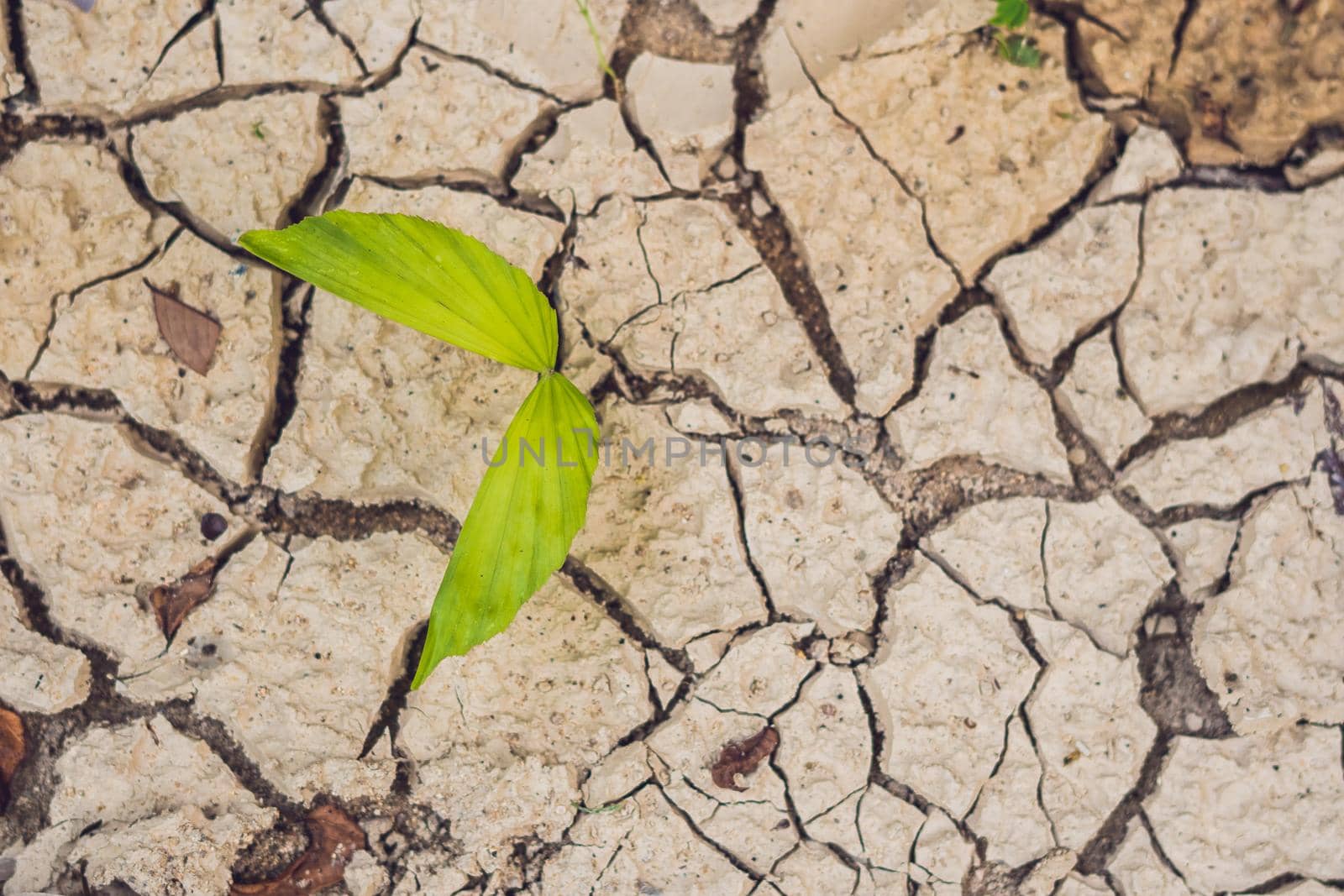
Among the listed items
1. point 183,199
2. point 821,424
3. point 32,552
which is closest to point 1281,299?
point 821,424

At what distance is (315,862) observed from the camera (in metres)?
2.00

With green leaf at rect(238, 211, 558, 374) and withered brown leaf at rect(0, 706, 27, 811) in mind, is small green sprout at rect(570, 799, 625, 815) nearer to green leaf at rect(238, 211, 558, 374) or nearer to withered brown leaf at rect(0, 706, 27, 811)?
green leaf at rect(238, 211, 558, 374)

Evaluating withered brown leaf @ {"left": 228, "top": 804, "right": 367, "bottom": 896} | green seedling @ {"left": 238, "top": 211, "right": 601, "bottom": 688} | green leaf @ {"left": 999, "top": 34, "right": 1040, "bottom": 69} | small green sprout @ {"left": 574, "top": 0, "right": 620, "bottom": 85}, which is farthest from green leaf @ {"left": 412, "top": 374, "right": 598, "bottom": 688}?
green leaf @ {"left": 999, "top": 34, "right": 1040, "bottom": 69}

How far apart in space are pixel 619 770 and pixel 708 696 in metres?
0.25

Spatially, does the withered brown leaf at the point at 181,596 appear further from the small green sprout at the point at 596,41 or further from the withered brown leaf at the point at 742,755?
the small green sprout at the point at 596,41

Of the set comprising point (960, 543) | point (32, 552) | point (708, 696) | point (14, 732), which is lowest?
point (14, 732)

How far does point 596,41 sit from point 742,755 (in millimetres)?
1563

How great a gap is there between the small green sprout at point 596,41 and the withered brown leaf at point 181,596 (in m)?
1.34

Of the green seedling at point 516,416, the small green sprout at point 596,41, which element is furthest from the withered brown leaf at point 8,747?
the small green sprout at point 596,41

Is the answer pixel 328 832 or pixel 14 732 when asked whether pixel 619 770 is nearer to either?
pixel 328 832

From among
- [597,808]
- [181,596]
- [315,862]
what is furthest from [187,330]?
[597,808]

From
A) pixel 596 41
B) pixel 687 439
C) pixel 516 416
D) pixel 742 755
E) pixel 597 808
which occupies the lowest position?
pixel 597 808

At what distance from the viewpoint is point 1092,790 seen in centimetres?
202

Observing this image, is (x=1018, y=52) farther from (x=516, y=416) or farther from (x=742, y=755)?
(x=742, y=755)
